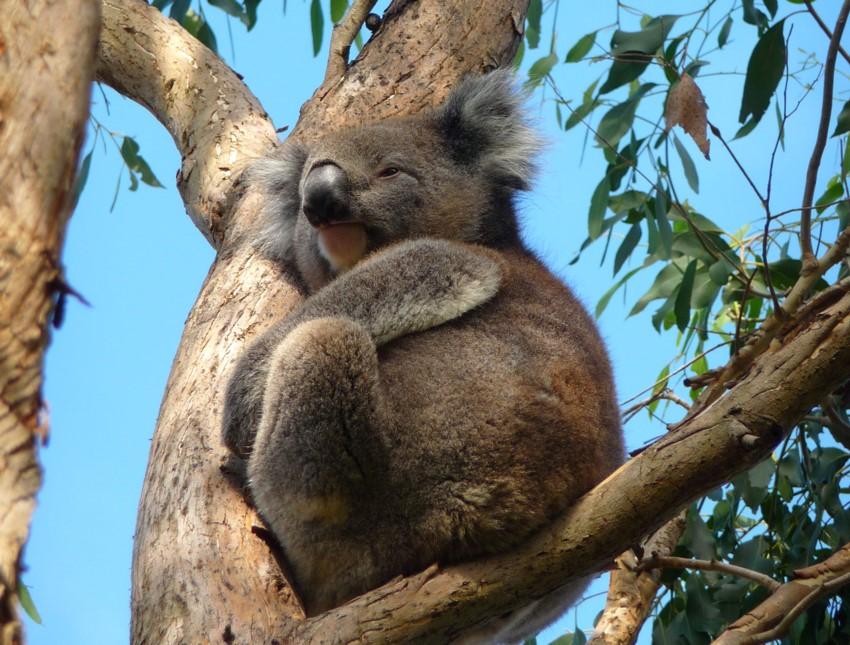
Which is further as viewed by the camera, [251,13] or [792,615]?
[251,13]

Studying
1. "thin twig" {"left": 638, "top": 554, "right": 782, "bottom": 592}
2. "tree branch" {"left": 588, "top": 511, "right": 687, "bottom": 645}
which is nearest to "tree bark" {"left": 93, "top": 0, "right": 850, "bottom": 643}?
"thin twig" {"left": 638, "top": 554, "right": 782, "bottom": 592}

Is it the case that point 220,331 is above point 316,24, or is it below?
below

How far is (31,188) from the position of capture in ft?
3.99

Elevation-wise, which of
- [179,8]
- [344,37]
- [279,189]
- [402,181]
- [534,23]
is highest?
[179,8]

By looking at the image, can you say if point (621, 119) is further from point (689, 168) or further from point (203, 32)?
point (203, 32)

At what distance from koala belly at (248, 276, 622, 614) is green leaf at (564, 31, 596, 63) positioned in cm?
241

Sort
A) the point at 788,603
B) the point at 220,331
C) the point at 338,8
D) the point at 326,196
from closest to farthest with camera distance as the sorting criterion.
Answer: the point at 788,603
the point at 220,331
the point at 326,196
the point at 338,8

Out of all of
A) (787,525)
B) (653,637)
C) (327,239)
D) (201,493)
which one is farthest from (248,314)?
(787,525)

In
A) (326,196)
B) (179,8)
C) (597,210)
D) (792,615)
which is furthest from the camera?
(179,8)

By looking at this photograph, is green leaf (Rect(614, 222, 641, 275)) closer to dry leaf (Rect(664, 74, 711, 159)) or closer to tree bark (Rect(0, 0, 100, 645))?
dry leaf (Rect(664, 74, 711, 159))

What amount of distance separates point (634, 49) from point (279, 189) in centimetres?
148

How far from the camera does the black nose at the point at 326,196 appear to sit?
307cm

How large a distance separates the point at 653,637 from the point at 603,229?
1716mm

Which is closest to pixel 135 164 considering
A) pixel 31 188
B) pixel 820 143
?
pixel 820 143
